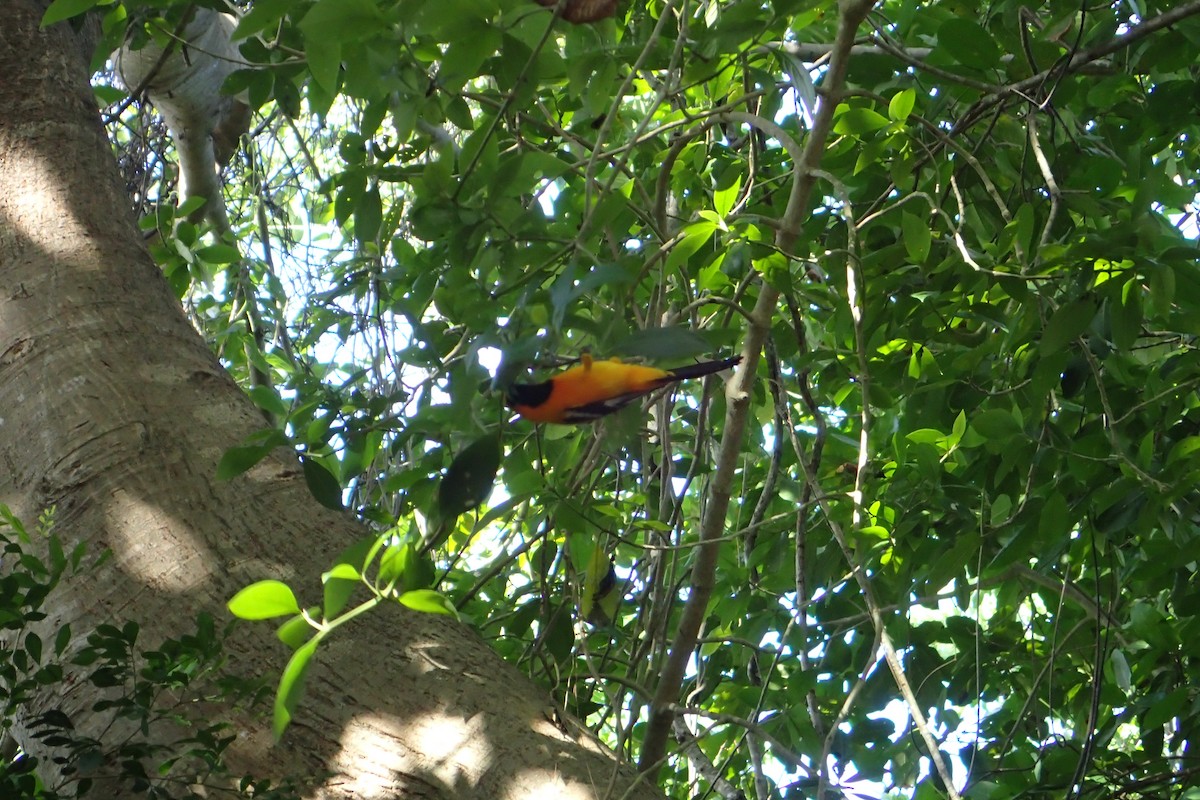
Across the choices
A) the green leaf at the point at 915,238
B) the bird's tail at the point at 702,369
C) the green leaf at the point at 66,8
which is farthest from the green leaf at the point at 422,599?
the green leaf at the point at 66,8

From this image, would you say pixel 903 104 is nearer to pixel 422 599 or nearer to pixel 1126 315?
pixel 1126 315

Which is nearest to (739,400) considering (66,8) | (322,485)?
(322,485)

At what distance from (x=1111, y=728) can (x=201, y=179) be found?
2.29m

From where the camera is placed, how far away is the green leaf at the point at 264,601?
799 millimetres

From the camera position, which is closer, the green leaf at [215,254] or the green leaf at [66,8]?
the green leaf at [66,8]

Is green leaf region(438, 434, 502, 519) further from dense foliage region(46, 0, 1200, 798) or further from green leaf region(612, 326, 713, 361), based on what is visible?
green leaf region(612, 326, 713, 361)

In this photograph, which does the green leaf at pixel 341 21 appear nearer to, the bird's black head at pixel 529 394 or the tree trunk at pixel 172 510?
the bird's black head at pixel 529 394

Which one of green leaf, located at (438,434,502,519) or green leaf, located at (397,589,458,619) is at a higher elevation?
green leaf, located at (438,434,502,519)

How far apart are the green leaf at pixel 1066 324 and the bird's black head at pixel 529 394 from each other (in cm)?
74

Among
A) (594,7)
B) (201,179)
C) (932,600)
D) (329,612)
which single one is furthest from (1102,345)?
(201,179)

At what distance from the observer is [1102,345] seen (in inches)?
57.7

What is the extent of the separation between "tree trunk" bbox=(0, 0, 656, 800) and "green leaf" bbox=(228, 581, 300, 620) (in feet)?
1.22

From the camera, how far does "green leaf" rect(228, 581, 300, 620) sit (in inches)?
31.4

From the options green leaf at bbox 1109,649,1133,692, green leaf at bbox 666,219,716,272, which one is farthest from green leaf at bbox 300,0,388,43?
green leaf at bbox 1109,649,1133,692
